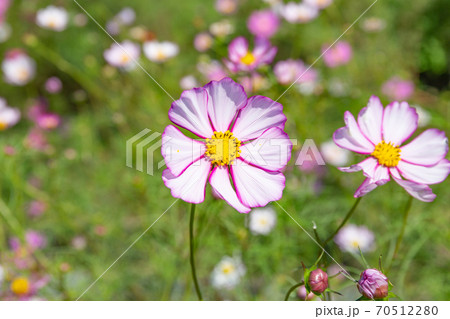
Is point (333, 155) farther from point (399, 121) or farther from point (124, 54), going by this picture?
point (124, 54)

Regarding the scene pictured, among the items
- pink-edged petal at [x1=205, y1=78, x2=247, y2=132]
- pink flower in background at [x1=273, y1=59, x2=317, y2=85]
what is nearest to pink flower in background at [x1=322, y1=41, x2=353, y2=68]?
pink flower in background at [x1=273, y1=59, x2=317, y2=85]

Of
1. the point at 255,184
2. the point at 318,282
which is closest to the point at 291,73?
the point at 255,184

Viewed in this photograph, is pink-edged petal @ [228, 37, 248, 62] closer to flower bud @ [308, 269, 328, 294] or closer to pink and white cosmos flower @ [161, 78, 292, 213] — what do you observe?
pink and white cosmos flower @ [161, 78, 292, 213]

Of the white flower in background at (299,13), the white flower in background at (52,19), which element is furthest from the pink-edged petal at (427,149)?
the white flower in background at (52,19)

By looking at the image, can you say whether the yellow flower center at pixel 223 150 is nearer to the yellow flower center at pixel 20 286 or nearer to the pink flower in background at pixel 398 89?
the yellow flower center at pixel 20 286
